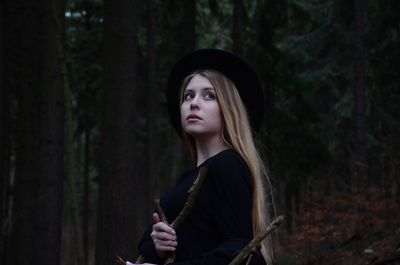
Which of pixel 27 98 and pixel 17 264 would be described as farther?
pixel 17 264

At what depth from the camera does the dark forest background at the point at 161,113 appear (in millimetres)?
10344

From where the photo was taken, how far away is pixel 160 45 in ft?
82.6

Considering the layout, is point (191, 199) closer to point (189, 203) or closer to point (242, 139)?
point (189, 203)

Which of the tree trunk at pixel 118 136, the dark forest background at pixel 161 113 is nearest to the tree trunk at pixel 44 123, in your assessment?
the dark forest background at pixel 161 113

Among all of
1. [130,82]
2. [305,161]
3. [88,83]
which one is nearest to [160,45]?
[88,83]

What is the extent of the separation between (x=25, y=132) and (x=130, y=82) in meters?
2.62

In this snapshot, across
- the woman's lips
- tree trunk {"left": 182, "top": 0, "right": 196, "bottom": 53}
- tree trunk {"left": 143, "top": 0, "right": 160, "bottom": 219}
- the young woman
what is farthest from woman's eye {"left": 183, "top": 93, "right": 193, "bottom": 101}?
tree trunk {"left": 143, "top": 0, "right": 160, "bottom": 219}

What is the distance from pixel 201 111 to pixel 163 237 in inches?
25.4

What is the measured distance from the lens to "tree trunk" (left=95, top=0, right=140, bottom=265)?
33.4 feet

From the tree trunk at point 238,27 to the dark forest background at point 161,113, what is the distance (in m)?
0.04

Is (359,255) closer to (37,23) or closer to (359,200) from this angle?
(359,200)

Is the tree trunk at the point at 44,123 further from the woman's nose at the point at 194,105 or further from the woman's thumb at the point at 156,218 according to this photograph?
the woman's thumb at the point at 156,218

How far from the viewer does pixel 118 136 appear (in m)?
10.2

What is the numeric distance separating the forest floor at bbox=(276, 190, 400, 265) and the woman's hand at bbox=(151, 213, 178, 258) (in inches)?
421
